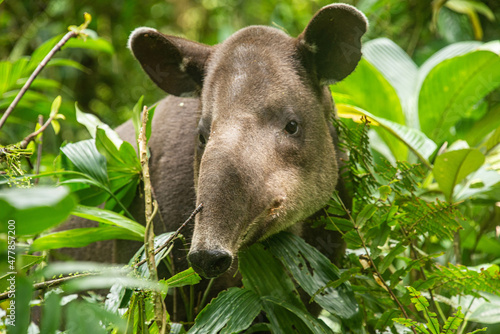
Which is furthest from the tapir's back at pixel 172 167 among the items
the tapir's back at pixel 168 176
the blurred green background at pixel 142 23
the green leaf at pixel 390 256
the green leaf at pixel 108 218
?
the blurred green background at pixel 142 23

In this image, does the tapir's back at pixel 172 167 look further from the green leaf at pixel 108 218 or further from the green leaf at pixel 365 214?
the green leaf at pixel 365 214

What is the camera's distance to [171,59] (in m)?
3.21

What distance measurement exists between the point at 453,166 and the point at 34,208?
9.53 ft

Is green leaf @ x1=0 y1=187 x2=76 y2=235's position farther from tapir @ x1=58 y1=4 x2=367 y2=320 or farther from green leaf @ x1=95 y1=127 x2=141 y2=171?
green leaf @ x1=95 y1=127 x2=141 y2=171

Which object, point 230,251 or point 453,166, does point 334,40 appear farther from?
point 230,251

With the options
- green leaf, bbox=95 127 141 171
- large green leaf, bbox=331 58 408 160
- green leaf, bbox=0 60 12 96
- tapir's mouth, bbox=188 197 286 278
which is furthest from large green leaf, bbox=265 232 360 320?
green leaf, bbox=0 60 12 96

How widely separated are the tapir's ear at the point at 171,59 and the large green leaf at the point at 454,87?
86.8 inches

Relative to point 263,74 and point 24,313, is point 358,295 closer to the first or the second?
point 263,74

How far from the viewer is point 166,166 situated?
3.46 meters

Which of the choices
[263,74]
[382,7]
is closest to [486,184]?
[263,74]

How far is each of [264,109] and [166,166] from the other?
40.2 inches

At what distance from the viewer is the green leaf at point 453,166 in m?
3.40

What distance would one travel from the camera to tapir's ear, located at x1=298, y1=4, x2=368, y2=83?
2850 mm

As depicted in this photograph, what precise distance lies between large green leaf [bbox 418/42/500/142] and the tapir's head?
1685 mm
